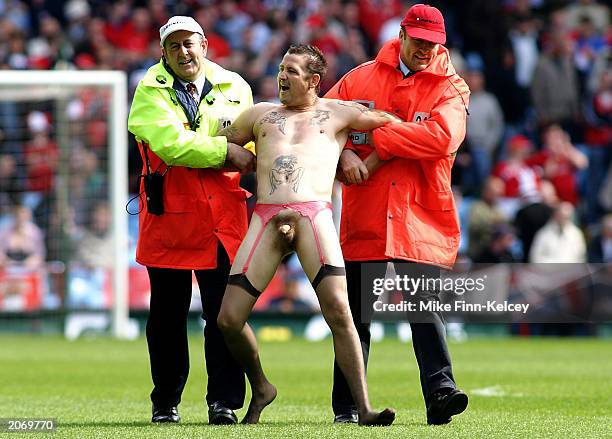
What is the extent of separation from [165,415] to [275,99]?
1329 centimetres

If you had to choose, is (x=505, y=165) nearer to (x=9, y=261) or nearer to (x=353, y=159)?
(x=9, y=261)

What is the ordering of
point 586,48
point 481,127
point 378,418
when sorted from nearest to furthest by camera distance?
point 378,418 → point 481,127 → point 586,48

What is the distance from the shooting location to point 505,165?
A: 2236 cm

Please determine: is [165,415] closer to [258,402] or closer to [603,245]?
[258,402]

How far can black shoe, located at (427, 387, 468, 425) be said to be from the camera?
8883 millimetres

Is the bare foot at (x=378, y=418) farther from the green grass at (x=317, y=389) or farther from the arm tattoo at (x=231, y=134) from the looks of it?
the arm tattoo at (x=231, y=134)

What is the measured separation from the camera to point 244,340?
29.8ft

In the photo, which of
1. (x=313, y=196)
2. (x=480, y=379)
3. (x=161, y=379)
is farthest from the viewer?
(x=480, y=379)

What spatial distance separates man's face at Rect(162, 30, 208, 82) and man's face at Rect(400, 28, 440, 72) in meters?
1.31

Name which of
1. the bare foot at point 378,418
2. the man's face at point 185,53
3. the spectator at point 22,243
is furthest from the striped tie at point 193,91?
the spectator at point 22,243

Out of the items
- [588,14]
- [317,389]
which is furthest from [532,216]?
[317,389]

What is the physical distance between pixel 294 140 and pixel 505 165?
13623 mm

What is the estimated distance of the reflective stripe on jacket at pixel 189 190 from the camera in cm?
938

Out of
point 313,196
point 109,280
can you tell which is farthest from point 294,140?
point 109,280
